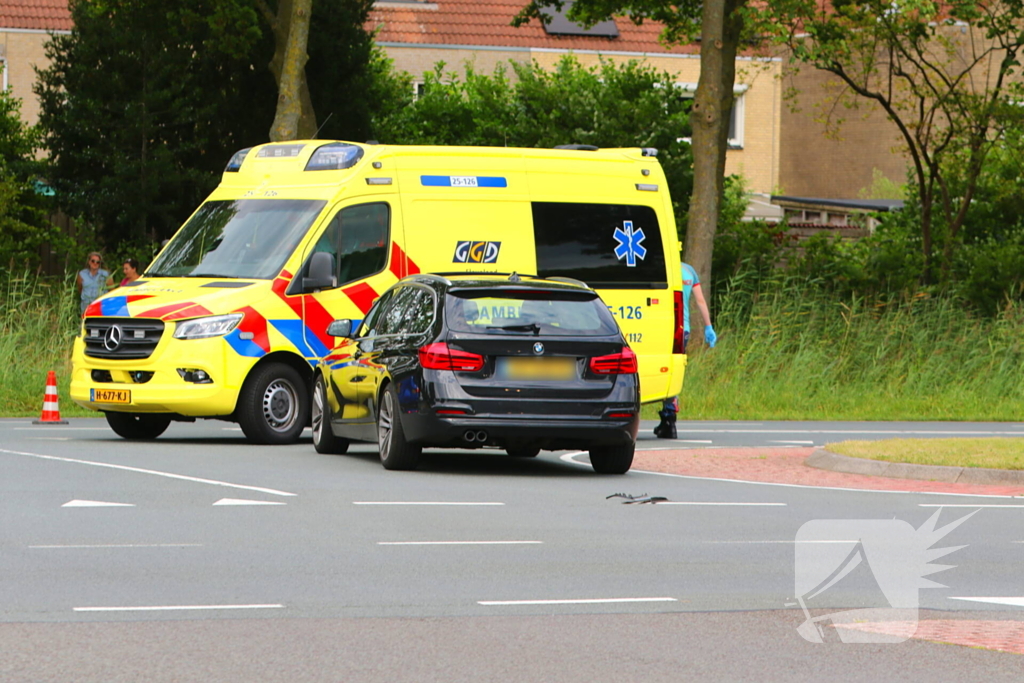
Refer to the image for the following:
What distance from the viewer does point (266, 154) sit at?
1769 cm

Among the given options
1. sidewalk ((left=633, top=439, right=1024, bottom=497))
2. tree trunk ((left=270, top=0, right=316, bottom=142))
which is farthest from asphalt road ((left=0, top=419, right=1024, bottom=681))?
tree trunk ((left=270, top=0, right=316, bottom=142))

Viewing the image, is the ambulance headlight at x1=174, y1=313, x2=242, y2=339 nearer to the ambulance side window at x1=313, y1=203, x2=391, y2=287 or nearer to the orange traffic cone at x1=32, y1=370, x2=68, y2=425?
the ambulance side window at x1=313, y1=203, x2=391, y2=287

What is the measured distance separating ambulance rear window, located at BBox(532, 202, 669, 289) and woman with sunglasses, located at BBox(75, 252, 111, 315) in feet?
29.5

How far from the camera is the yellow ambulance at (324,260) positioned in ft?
51.9

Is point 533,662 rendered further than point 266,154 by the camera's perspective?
No

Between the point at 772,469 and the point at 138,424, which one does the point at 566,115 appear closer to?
the point at 138,424

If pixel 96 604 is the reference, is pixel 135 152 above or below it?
above

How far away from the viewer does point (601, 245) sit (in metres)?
17.7

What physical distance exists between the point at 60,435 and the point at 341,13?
709 inches

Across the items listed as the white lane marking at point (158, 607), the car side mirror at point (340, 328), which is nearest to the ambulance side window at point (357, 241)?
the car side mirror at point (340, 328)

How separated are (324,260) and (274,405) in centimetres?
141

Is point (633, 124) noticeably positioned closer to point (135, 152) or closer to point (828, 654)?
point (135, 152)

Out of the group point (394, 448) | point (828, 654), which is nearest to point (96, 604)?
point (828, 654)

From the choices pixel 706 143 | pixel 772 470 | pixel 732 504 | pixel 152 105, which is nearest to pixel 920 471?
pixel 772 470
